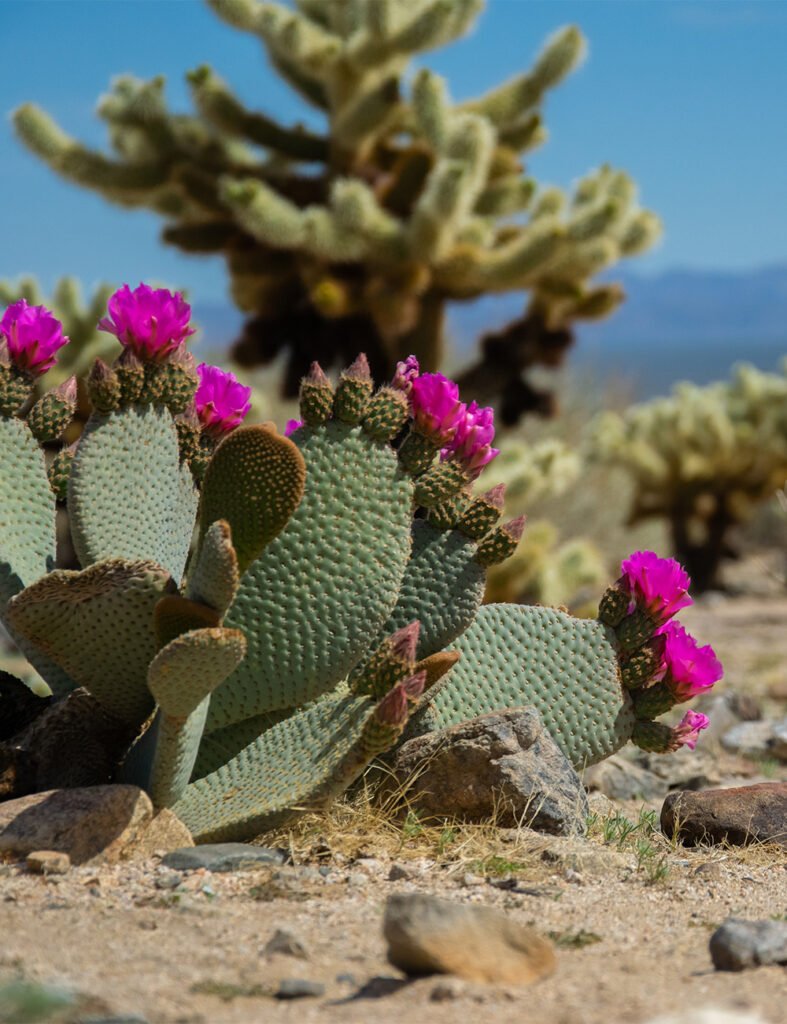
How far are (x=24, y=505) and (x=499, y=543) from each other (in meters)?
1.17

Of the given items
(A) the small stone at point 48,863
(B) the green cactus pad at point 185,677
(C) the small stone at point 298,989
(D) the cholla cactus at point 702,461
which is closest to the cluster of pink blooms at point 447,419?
(B) the green cactus pad at point 185,677

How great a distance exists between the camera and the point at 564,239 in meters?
10.2

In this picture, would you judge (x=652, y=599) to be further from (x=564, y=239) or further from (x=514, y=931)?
(x=564, y=239)

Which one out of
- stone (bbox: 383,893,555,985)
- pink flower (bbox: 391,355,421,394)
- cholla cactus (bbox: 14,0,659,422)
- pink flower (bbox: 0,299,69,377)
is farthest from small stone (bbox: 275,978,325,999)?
cholla cactus (bbox: 14,0,659,422)

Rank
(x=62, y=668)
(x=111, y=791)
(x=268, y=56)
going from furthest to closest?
(x=268, y=56), (x=62, y=668), (x=111, y=791)

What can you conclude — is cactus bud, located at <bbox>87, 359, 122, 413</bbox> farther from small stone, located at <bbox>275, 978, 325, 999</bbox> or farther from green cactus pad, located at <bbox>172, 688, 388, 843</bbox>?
small stone, located at <bbox>275, 978, 325, 999</bbox>

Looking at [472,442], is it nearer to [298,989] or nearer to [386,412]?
[386,412]

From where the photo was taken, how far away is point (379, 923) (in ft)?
9.05

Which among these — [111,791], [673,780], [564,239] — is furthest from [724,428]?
[111,791]

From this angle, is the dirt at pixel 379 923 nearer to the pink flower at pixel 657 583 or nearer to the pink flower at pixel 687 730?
the pink flower at pixel 687 730

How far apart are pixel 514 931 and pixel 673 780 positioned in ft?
9.09

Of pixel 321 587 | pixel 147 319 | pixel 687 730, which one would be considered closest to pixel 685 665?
pixel 687 730

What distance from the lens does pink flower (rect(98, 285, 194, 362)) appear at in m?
3.41

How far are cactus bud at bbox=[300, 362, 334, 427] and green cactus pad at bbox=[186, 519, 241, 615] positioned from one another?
0.62 m
